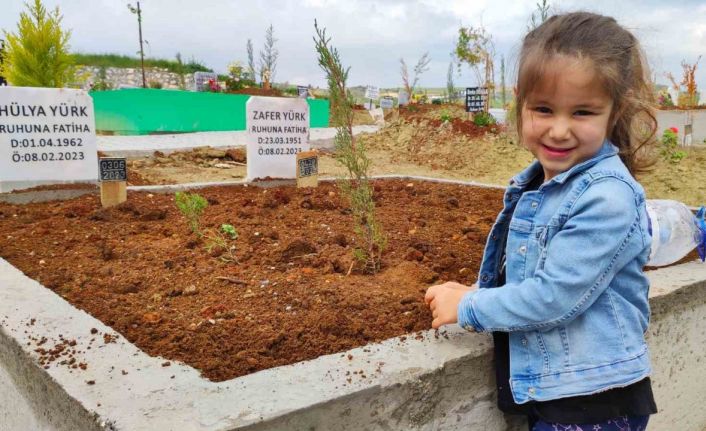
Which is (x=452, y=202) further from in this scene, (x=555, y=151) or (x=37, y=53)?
(x=37, y=53)

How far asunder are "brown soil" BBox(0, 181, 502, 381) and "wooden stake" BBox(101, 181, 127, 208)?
9cm

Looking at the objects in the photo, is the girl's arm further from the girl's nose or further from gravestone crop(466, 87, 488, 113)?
gravestone crop(466, 87, 488, 113)

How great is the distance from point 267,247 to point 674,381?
1.97 m

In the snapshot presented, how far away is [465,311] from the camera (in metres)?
1.62

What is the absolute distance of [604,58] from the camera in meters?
1.48

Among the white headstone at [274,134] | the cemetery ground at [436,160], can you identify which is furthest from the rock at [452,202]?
the cemetery ground at [436,160]

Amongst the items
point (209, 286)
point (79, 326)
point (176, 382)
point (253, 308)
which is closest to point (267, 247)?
point (209, 286)

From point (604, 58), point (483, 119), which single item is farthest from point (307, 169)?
point (483, 119)

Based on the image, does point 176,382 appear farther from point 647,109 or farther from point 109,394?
point 647,109

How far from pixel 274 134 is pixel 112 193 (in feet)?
5.45

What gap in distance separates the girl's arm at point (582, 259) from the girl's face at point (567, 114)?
0.14 metres

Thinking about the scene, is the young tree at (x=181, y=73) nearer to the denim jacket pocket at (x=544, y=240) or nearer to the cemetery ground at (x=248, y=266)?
the cemetery ground at (x=248, y=266)

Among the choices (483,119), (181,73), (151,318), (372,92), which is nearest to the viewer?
(151,318)

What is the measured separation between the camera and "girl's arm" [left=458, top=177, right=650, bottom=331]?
1423 mm
